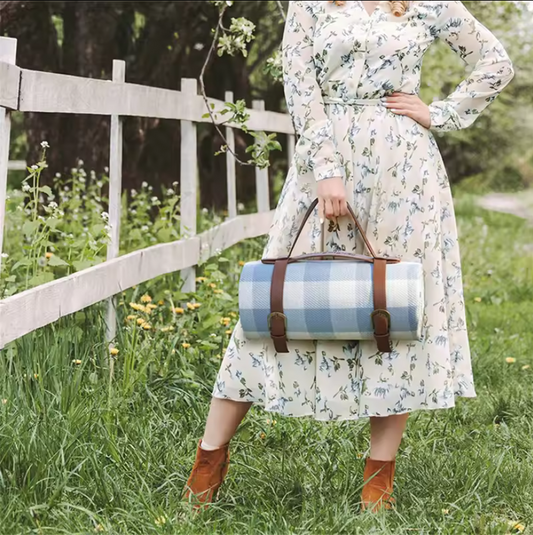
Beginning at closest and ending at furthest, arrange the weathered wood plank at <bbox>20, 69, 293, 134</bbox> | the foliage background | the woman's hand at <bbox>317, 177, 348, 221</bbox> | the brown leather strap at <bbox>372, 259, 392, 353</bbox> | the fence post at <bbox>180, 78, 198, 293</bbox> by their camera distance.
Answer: the brown leather strap at <bbox>372, 259, 392, 353</bbox>
the woman's hand at <bbox>317, 177, 348, 221</bbox>
the weathered wood plank at <bbox>20, 69, 293, 134</bbox>
the fence post at <bbox>180, 78, 198, 293</bbox>
the foliage background

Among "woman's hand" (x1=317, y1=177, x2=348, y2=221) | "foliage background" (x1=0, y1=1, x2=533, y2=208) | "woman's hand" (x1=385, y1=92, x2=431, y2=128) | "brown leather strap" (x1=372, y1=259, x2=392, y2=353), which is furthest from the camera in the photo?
"foliage background" (x1=0, y1=1, x2=533, y2=208)

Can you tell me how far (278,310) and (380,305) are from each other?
0.30 meters

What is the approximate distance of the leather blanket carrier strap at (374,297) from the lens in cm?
313

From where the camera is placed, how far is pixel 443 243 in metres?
3.46

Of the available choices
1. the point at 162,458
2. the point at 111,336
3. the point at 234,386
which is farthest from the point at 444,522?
the point at 111,336

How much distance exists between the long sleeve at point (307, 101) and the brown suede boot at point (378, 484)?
911 mm

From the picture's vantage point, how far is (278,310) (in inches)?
125

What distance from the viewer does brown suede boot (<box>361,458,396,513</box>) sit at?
10.9 ft

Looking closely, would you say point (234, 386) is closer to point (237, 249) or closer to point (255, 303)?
point (255, 303)

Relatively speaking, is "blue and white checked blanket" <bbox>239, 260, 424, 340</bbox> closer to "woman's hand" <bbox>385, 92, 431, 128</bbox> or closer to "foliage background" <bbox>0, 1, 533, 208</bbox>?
"woman's hand" <bbox>385, 92, 431, 128</bbox>

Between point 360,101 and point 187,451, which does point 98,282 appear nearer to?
point 187,451

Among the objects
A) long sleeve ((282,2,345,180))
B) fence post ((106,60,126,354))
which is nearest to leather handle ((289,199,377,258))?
long sleeve ((282,2,345,180))

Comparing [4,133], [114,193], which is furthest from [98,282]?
[4,133]

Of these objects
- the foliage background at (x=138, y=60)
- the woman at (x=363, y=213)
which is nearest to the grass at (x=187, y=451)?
the woman at (x=363, y=213)
